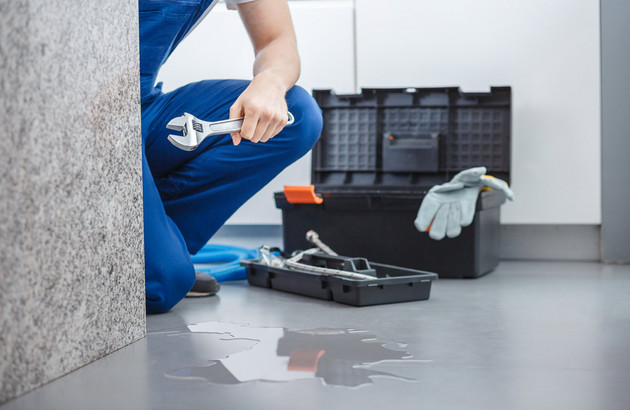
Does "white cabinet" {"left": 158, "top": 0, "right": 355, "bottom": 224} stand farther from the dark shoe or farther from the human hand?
the human hand

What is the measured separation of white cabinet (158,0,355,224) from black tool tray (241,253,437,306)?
2.01 ft

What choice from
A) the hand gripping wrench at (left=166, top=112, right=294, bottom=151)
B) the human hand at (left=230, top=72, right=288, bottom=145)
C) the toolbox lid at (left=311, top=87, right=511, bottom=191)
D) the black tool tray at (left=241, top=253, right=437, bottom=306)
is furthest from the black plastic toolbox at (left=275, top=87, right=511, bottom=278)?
the hand gripping wrench at (left=166, top=112, right=294, bottom=151)

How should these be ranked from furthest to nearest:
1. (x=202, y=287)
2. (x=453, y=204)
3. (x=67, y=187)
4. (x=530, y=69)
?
(x=530, y=69)
(x=453, y=204)
(x=202, y=287)
(x=67, y=187)

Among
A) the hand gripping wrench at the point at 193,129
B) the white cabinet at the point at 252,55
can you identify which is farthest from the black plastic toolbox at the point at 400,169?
the hand gripping wrench at the point at 193,129

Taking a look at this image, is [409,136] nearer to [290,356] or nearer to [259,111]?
[259,111]

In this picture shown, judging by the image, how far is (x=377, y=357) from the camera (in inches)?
35.5

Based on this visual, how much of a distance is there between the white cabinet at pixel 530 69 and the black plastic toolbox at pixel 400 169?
0.07 metres

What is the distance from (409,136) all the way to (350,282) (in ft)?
2.45

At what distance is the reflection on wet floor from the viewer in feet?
2.70

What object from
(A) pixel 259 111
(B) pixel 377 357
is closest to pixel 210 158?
(A) pixel 259 111

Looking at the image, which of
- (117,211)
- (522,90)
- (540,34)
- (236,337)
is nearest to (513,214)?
(522,90)

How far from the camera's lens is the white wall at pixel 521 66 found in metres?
1.84

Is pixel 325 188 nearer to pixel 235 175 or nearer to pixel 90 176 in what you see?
pixel 235 175

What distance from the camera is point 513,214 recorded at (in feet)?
6.21
